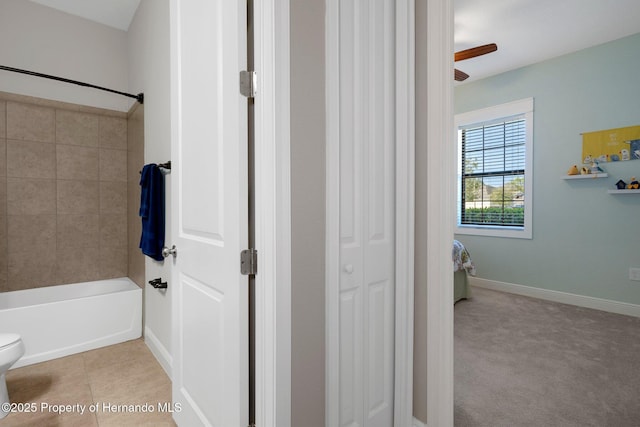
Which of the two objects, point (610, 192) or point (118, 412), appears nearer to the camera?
point (118, 412)

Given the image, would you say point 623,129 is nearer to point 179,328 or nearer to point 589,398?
point 589,398

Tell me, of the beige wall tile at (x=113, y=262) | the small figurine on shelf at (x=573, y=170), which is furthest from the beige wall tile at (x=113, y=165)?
the small figurine on shelf at (x=573, y=170)

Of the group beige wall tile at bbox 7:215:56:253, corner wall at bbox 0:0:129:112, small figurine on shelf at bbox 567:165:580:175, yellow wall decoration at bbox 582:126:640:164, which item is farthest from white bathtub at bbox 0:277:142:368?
yellow wall decoration at bbox 582:126:640:164

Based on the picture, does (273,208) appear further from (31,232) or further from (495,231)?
(495,231)

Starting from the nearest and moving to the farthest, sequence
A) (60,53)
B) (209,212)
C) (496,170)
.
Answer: (209,212) → (60,53) → (496,170)

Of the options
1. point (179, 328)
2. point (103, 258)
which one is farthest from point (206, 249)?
point (103, 258)

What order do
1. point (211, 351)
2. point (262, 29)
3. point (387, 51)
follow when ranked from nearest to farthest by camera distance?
point (262, 29) < point (211, 351) < point (387, 51)

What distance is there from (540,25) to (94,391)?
→ 4638 millimetres

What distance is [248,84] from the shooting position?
1.05 metres

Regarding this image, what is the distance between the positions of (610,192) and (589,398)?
93.6 inches

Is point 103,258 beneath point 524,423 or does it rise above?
above

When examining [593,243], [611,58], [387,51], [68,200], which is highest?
[611,58]

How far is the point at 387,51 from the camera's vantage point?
4.58 feet

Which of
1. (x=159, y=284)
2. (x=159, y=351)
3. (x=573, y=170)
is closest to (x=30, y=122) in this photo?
(x=159, y=284)
